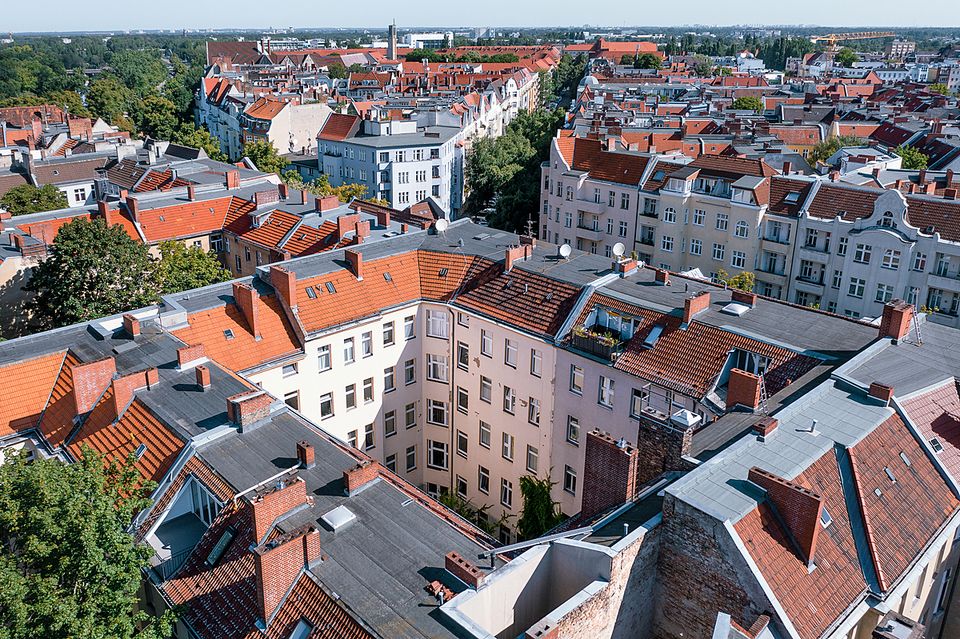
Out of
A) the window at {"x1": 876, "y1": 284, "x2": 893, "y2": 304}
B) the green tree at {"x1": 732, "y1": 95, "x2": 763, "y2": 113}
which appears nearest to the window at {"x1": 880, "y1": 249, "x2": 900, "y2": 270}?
the window at {"x1": 876, "y1": 284, "x2": 893, "y2": 304}

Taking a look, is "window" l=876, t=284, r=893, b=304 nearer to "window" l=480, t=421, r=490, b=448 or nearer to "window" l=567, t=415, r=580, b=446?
"window" l=567, t=415, r=580, b=446

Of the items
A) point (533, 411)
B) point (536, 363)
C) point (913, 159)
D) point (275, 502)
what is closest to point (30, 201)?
point (536, 363)

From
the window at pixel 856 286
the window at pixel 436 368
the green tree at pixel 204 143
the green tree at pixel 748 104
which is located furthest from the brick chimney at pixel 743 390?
the green tree at pixel 748 104

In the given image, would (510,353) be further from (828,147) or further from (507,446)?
(828,147)

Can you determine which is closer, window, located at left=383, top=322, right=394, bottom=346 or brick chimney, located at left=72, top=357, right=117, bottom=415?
brick chimney, located at left=72, top=357, right=117, bottom=415

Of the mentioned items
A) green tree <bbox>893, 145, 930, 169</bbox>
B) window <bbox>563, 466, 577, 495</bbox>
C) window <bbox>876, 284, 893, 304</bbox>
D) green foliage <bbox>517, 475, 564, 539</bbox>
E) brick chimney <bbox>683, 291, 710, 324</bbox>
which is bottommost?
window <bbox>563, 466, 577, 495</bbox>

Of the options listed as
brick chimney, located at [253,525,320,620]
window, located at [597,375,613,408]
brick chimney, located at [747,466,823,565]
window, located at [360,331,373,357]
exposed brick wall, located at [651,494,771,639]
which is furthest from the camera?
window, located at [360,331,373,357]
